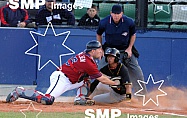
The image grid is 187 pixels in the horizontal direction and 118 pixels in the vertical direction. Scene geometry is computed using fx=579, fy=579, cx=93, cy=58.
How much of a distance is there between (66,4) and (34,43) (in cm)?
107

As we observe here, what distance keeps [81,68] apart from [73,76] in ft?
0.75

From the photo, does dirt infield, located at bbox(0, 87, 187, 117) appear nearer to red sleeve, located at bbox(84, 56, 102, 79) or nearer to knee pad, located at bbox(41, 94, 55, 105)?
knee pad, located at bbox(41, 94, 55, 105)

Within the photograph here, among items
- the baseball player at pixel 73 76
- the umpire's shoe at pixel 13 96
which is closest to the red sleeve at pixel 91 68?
the baseball player at pixel 73 76

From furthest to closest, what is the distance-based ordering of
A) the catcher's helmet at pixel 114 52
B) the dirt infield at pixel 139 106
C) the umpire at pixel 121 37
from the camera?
the umpire at pixel 121 37 < the catcher's helmet at pixel 114 52 < the dirt infield at pixel 139 106

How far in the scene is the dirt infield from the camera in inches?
371

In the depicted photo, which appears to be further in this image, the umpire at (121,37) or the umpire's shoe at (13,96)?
the umpire at (121,37)

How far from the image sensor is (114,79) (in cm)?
1045

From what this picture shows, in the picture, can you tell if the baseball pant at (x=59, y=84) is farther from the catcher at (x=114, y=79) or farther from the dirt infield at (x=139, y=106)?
the catcher at (x=114, y=79)

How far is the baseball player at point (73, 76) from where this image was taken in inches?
381

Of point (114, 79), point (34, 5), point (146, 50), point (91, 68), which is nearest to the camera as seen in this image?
point (91, 68)

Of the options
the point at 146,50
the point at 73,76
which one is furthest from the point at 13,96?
the point at 146,50

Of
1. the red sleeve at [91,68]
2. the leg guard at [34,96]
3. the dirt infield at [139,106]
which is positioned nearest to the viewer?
the dirt infield at [139,106]

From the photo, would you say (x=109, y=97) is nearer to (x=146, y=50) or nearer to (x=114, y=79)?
(x=114, y=79)

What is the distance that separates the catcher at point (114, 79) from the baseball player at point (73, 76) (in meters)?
0.34
